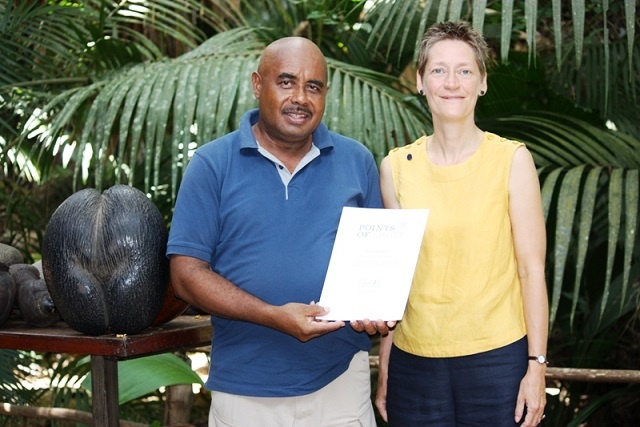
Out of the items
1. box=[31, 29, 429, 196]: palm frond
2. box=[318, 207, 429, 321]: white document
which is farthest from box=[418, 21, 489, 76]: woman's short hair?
box=[31, 29, 429, 196]: palm frond

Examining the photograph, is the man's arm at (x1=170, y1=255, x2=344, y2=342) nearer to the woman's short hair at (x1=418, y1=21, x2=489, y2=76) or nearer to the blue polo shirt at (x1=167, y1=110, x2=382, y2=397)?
the blue polo shirt at (x1=167, y1=110, x2=382, y2=397)

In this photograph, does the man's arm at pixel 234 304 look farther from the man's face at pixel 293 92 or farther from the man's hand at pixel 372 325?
the man's face at pixel 293 92

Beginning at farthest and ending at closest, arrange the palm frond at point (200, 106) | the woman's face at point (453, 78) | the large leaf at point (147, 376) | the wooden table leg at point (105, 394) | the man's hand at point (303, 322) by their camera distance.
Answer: the palm frond at point (200, 106) < the large leaf at point (147, 376) < the wooden table leg at point (105, 394) < the woman's face at point (453, 78) < the man's hand at point (303, 322)

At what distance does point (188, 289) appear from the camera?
1.99 metres

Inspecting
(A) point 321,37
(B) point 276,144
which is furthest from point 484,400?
(A) point 321,37

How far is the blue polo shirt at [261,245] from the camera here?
202cm

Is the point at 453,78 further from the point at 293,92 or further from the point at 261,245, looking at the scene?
the point at 261,245

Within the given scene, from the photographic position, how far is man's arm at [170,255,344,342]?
190 centimetres

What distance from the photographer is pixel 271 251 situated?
203cm

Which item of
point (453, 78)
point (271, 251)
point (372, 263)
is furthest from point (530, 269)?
point (271, 251)

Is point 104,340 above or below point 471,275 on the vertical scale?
below

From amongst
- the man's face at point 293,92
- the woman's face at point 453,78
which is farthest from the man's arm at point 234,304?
the woman's face at point 453,78

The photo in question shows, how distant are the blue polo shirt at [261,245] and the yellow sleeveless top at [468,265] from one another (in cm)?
20

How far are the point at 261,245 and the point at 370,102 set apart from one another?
1.26m
